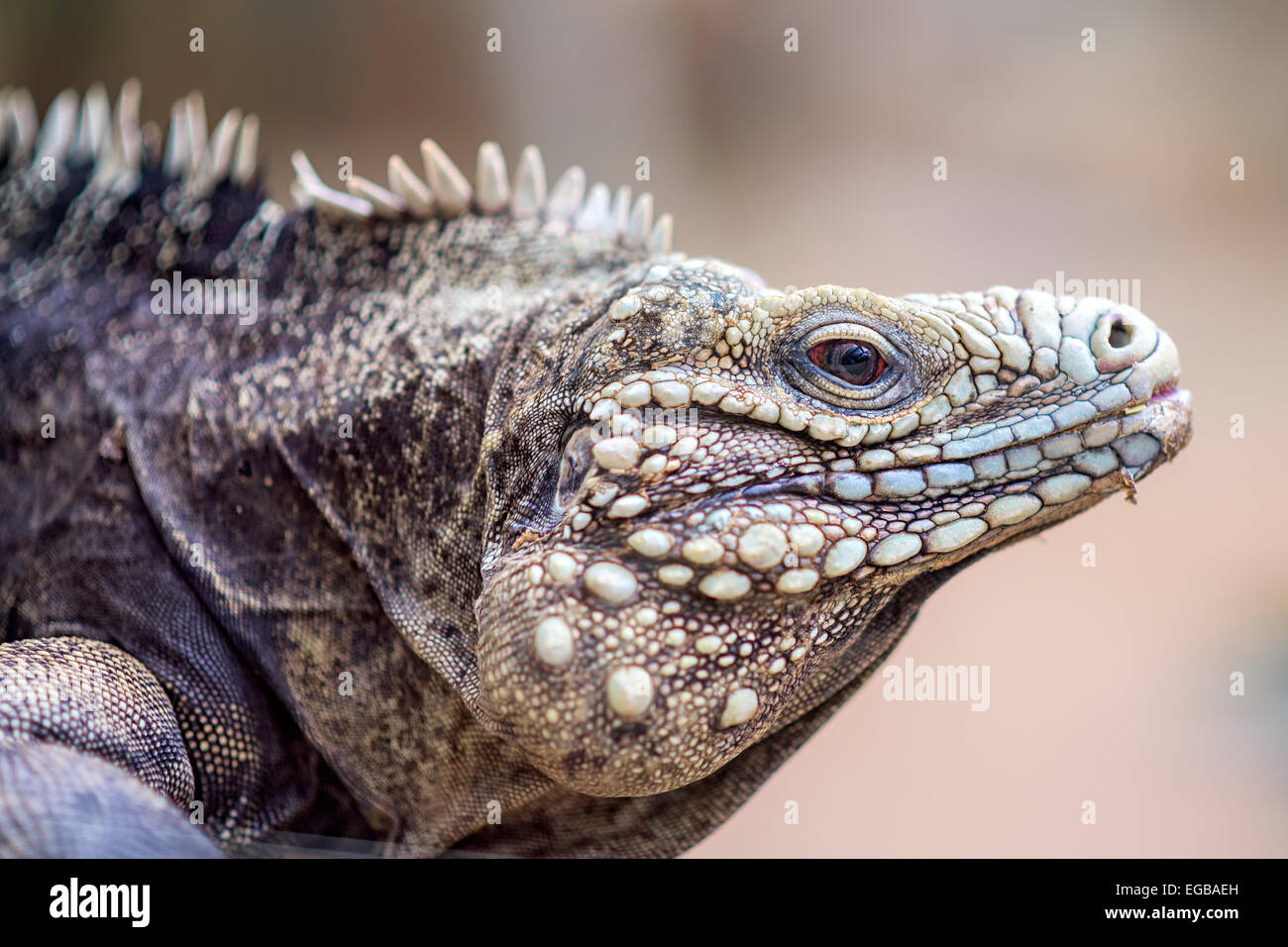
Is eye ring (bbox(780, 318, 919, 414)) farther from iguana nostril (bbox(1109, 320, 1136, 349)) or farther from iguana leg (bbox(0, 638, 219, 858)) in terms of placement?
iguana leg (bbox(0, 638, 219, 858))

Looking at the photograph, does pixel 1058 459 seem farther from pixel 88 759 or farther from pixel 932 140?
pixel 932 140

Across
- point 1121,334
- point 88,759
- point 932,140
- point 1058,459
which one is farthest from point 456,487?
point 932,140

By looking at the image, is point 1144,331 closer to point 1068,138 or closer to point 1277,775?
point 1277,775

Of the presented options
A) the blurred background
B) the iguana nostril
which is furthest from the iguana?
the blurred background

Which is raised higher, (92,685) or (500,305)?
(500,305)

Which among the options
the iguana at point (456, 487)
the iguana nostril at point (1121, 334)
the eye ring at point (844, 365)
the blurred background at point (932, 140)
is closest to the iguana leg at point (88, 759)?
the iguana at point (456, 487)

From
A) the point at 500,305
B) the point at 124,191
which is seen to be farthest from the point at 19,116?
the point at 500,305
